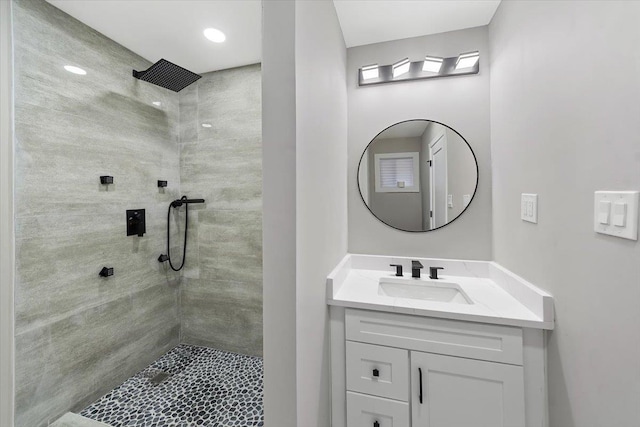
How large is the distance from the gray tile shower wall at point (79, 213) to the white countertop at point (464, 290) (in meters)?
1.56

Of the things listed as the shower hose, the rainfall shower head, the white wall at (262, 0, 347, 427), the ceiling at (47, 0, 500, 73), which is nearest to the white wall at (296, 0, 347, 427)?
the white wall at (262, 0, 347, 427)

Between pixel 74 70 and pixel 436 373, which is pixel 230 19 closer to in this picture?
pixel 74 70

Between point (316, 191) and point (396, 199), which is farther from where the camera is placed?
point (396, 199)

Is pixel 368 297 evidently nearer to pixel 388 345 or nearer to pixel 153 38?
pixel 388 345

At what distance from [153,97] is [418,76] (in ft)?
6.63

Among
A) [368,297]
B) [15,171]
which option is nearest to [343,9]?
[368,297]

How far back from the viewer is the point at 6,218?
1238mm

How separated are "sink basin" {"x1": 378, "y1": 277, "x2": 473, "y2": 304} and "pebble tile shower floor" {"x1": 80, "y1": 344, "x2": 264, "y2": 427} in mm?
1117

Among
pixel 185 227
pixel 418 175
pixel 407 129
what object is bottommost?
pixel 185 227

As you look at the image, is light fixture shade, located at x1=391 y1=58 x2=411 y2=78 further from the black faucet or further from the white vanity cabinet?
the white vanity cabinet

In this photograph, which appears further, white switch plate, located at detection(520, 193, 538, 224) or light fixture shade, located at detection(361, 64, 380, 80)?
light fixture shade, located at detection(361, 64, 380, 80)

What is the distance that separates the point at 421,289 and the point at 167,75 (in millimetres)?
2262

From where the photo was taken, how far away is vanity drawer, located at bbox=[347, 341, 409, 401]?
3.98 ft

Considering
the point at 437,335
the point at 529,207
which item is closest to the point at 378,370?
the point at 437,335
